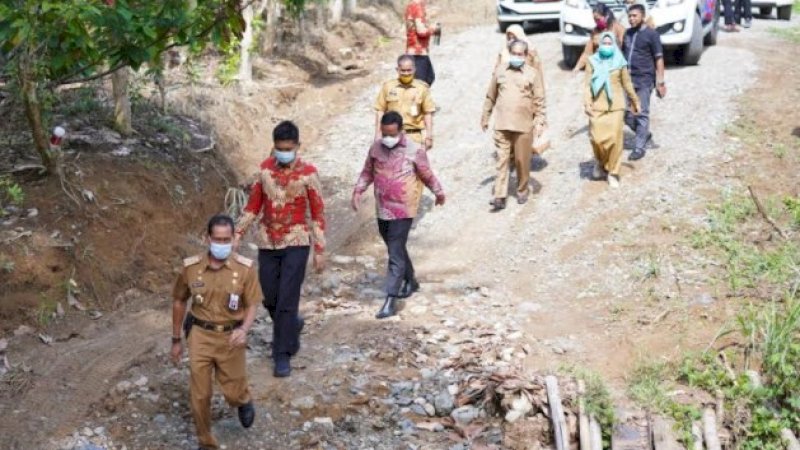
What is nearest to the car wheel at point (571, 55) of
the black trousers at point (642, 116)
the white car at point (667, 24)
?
the white car at point (667, 24)

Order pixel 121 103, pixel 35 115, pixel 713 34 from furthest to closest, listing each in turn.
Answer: pixel 713 34, pixel 121 103, pixel 35 115

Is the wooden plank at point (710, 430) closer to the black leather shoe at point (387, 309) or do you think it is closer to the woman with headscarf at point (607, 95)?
the black leather shoe at point (387, 309)

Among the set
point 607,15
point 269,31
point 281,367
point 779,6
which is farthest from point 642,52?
point 779,6

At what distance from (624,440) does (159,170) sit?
5632 mm

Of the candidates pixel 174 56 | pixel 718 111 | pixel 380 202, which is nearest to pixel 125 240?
pixel 380 202

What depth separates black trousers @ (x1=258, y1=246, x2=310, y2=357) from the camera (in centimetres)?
737

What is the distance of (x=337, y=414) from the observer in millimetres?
7246

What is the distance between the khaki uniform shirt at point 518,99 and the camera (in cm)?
1061

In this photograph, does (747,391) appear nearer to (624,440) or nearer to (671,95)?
(624,440)

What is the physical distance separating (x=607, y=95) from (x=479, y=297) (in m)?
2.97

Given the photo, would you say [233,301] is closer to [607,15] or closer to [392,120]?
[392,120]

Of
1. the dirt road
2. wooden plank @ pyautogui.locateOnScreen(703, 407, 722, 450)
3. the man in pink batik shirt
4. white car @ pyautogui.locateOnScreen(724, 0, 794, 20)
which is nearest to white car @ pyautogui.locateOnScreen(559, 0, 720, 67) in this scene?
the dirt road

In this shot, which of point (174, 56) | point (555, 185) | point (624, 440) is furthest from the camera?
point (174, 56)

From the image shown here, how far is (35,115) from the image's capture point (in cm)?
868
